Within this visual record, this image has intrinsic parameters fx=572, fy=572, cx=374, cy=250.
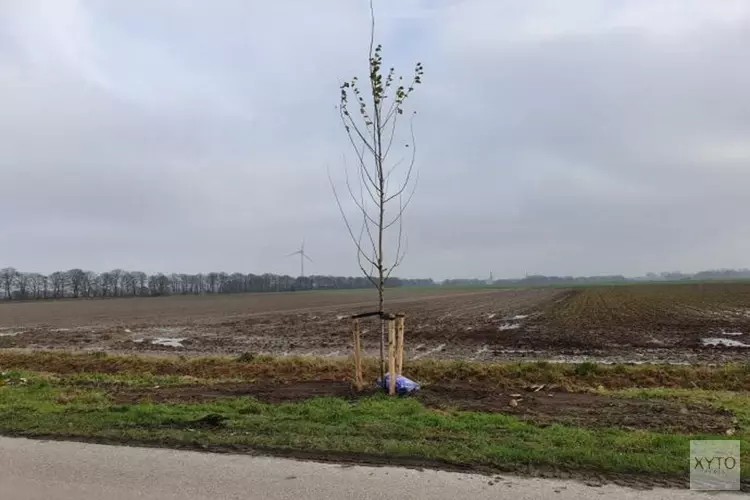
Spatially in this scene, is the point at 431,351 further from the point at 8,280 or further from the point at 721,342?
the point at 8,280

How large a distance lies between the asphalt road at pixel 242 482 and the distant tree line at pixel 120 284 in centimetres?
13033

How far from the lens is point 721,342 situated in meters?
23.7

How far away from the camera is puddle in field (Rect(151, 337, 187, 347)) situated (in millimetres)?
27281

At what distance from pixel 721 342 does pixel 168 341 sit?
2529 centimetres

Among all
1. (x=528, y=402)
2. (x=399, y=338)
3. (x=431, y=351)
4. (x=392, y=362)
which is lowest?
(x=431, y=351)

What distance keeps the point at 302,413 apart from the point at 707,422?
520 centimetres

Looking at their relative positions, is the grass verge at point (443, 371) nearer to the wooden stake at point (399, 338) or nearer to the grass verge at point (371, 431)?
the wooden stake at point (399, 338)

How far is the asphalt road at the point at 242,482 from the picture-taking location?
4.70 meters

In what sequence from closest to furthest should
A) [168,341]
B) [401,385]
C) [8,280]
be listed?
[401,385] < [168,341] < [8,280]

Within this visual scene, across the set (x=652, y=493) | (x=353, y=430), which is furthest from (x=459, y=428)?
(x=652, y=493)

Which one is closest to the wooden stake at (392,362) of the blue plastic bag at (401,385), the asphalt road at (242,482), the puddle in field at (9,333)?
the blue plastic bag at (401,385)

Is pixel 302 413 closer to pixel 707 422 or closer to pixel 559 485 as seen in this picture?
pixel 559 485

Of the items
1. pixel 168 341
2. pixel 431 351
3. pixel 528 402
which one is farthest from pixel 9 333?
pixel 528 402

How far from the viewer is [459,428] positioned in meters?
6.81
